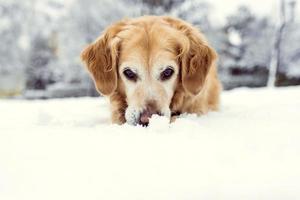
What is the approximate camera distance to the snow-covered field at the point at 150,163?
1312mm

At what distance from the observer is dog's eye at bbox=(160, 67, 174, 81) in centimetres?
268

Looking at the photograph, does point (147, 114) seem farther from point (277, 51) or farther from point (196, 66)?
point (277, 51)

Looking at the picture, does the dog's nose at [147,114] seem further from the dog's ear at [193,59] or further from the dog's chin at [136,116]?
the dog's ear at [193,59]

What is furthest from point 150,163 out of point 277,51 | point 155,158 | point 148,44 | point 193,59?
point 277,51

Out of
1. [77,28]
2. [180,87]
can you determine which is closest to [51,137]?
[180,87]

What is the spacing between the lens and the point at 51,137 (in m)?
1.78

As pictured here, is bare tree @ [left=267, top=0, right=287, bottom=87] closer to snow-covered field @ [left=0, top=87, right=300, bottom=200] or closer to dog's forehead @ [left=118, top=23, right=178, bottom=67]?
dog's forehead @ [left=118, top=23, right=178, bottom=67]

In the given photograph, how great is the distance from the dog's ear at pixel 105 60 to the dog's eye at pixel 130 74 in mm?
84

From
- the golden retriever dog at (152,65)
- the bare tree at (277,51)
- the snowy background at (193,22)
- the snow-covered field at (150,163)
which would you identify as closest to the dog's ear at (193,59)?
the golden retriever dog at (152,65)

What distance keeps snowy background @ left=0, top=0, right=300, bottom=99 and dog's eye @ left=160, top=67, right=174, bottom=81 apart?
15.8 feet

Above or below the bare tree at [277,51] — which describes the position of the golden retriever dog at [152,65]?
above

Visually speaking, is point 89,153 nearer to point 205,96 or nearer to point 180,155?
point 180,155

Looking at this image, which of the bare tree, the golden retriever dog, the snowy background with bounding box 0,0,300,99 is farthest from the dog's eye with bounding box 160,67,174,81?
the bare tree

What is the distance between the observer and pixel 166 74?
2.70 m
